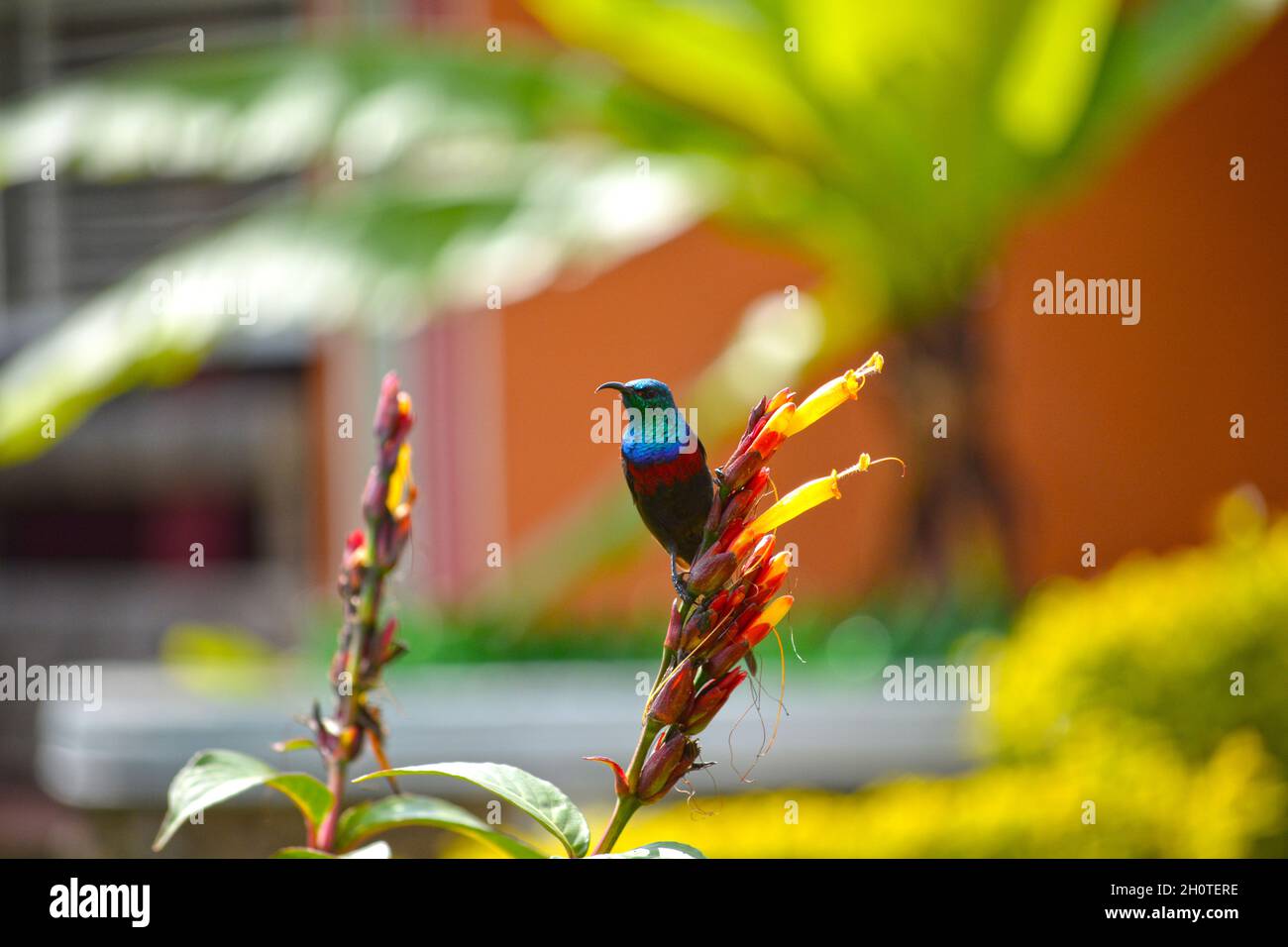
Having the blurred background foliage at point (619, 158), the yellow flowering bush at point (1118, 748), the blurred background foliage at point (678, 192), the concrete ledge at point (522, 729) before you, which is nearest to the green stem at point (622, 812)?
the yellow flowering bush at point (1118, 748)

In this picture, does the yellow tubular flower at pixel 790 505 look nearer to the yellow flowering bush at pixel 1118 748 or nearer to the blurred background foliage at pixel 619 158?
the yellow flowering bush at pixel 1118 748

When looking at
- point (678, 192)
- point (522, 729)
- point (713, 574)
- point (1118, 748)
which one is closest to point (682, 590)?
point (713, 574)

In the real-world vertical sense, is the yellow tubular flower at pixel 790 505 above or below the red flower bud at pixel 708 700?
above

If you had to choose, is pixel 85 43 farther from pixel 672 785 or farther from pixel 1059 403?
pixel 672 785

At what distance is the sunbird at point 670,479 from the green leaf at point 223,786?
137 millimetres

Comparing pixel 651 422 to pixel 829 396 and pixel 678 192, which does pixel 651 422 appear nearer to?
pixel 829 396

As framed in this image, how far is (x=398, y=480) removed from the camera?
1.30 ft

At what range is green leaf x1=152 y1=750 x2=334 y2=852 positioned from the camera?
375 mm

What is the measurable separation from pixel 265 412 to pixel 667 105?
92.1 inches

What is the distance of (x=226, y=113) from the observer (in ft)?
8.43

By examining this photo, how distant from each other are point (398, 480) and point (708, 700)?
12cm

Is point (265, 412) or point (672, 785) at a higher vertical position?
point (265, 412)

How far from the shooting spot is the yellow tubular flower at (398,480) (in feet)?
1.28
